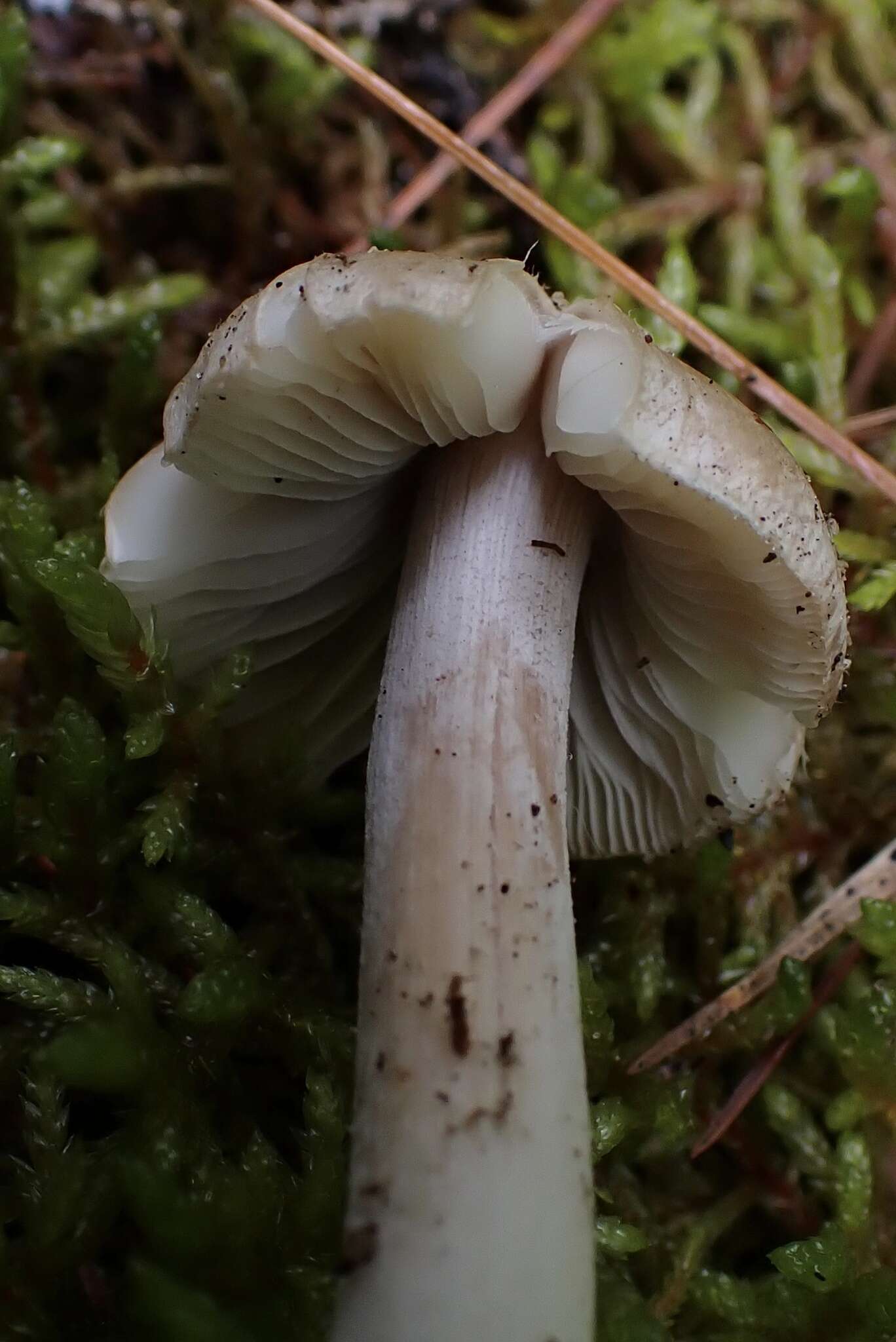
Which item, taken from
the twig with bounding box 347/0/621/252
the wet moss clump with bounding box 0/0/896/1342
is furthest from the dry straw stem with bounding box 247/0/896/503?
the twig with bounding box 347/0/621/252

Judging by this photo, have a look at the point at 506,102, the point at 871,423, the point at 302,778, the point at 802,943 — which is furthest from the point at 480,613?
the point at 506,102

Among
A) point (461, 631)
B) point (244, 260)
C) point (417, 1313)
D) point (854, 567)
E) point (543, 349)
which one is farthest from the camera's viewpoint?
point (244, 260)

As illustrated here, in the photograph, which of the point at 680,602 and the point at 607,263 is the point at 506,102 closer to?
the point at 607,263

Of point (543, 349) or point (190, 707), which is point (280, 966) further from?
point (543, 349)

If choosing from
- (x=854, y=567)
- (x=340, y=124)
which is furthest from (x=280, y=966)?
(x=340, y=124)

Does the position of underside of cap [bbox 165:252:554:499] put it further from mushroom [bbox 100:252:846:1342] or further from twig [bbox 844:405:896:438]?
twig [bbox 844:405:896:438]

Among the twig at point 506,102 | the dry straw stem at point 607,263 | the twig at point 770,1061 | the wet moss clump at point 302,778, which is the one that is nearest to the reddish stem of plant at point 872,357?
the wet moss clump at point 302,778

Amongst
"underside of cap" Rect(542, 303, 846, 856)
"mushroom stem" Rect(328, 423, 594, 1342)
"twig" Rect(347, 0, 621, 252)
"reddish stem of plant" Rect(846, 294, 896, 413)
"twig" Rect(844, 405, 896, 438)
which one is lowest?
"mushroom stem" Rect(328, 423, 594, 1342)
